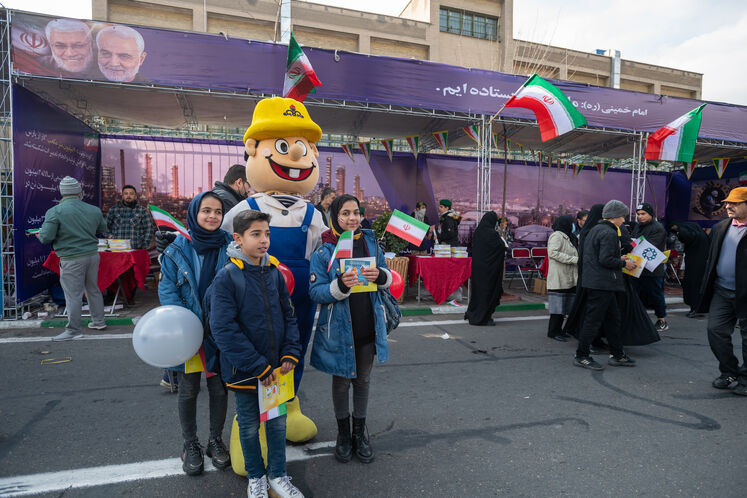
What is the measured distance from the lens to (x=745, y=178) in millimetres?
13414

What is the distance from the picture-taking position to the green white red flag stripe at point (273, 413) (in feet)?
7.49

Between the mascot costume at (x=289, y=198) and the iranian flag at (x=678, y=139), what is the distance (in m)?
9.16

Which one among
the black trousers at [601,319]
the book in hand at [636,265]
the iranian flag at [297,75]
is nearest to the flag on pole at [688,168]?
the book in hand at [636,265]

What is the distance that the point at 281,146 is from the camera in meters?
3.22

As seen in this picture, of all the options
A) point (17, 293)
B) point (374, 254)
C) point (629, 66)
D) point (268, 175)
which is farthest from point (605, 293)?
point (629, 66)

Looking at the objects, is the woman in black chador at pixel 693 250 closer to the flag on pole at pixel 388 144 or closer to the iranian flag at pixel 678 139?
the iranian flag at pixel 678 139

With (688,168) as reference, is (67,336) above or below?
below

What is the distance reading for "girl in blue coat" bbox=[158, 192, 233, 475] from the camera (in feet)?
9.04

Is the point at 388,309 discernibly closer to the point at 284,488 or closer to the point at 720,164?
the point at 284,488

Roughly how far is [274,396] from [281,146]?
5.84 ft

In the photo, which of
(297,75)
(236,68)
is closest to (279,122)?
(297,75)

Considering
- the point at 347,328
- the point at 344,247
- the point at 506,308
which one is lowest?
the point at 506,308

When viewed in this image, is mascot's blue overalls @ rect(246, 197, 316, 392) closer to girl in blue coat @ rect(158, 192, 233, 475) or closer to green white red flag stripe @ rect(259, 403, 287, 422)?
girl in blue coat @ rect(158, 192, 233, 475)

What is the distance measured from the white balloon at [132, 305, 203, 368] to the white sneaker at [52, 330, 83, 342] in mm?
4244
